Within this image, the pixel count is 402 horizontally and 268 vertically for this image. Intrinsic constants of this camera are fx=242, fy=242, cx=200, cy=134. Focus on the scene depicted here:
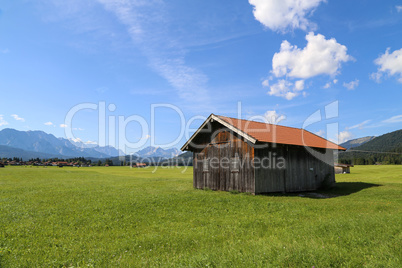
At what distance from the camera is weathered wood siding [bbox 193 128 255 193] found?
70.1ft

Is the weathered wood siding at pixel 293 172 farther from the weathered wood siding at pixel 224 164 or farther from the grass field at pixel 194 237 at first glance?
the grass field at pixel 194 237

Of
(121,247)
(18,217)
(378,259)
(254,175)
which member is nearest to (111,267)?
(121,247)

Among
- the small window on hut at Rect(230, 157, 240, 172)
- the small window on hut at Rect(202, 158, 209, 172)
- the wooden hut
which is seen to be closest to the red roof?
the wooden hut

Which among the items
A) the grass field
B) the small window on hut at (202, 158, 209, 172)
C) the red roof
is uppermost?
the red roof

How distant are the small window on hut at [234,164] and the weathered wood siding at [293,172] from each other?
74.0 inches

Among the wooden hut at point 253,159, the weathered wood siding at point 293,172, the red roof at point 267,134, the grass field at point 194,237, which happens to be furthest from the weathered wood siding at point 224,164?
the grass field at point 194,237

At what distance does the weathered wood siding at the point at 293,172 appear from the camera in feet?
70.6

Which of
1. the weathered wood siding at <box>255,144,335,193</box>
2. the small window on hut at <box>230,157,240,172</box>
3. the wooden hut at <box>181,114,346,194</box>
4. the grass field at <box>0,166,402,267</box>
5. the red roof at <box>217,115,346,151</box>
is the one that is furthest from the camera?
the red roof at <box>217,115,346,151</box>

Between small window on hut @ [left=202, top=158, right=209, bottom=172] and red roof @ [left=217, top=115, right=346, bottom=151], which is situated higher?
red roof @ [left=217, top=115, right=346, bottom=151]

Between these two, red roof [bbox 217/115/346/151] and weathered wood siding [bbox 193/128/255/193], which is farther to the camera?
red roof [bbox 217/115/346/151]

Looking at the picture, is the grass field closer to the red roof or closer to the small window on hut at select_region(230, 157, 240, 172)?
the small window on hut at select_region(230, 157, 240, 172)

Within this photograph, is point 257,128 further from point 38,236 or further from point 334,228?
point 38,236

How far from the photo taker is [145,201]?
16.7 metres

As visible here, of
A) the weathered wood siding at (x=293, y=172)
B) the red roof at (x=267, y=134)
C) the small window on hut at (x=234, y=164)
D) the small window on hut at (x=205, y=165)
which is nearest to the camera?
the weathered wood siding at (x=293, y=172)
